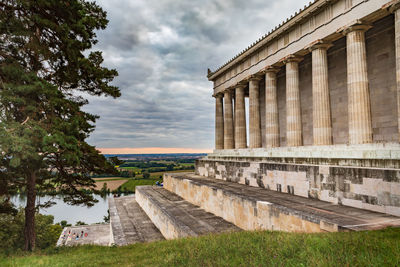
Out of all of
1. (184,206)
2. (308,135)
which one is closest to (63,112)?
(184,206)

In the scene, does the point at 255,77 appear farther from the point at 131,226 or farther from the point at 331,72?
the point at 131,226

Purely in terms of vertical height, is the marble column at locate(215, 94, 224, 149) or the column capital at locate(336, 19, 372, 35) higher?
the column capital at locate(336, 19, 372, 35)

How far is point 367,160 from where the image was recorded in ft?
39.4

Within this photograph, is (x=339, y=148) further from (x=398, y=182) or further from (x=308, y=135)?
(x=308, y=135)

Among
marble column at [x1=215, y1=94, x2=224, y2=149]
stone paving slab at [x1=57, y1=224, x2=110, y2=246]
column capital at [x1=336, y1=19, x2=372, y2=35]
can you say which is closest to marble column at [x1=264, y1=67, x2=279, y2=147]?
column capital at [x1=336, y1=19, x2=372, y2=35]

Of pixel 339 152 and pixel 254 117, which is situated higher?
pixel 254 117

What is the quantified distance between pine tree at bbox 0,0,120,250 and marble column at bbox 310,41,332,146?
45.0 feet

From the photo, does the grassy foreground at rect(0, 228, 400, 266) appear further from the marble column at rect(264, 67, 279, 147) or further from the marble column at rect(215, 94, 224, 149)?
the marble column at rect(215, 94, 224, 149)

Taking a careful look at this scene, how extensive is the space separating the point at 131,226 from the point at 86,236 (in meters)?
20.7

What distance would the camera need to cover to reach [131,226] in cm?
1998

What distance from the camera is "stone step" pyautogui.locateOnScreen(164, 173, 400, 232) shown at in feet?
27.7

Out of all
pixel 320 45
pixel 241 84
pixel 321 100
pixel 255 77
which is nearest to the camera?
pixel 321 100

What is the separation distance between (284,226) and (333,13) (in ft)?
47.5

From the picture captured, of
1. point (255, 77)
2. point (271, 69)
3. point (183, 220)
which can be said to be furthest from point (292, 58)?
point (183, 220)
